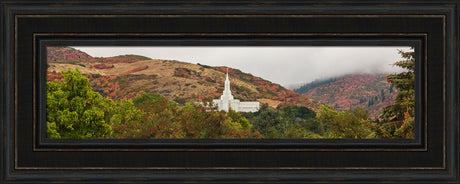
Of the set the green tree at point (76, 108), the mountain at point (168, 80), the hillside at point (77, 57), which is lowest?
the green tree at point (76, 108)

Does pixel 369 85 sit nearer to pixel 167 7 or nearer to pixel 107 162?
pixel 167 7

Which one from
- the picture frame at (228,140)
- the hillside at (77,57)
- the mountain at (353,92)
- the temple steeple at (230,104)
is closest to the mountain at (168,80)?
the hillside at (77,57)

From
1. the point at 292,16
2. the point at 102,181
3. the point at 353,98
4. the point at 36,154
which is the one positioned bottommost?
the point at 102,181

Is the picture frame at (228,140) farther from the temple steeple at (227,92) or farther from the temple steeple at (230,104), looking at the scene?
the temple steeple at (227,92)

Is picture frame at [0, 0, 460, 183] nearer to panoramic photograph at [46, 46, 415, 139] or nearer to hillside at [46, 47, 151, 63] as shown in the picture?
panoramic photograph at [46, 46, 415, 139]

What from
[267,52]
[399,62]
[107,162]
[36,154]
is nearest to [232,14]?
[267,52]

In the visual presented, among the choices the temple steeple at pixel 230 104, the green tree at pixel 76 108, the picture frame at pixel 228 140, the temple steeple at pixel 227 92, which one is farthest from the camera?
the temple steeple at pixel 227 92
